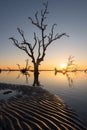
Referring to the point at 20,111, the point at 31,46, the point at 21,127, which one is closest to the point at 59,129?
the point at 21,127

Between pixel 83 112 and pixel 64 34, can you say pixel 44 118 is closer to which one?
pixel 83 112

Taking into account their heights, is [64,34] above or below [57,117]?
above

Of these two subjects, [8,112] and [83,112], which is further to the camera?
[83,112]

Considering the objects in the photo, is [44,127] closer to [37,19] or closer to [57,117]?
[57,117]

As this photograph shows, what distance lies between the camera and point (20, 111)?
823 cm

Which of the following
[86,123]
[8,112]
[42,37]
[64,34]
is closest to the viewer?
[86,123]

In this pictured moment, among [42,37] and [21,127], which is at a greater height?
[42,37]

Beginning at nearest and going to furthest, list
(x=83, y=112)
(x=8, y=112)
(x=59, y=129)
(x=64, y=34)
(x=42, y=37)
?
(x=59, y=129) → (x=8, y=112) → (x=83, y=112) → (x=42, y=37) → (x=64, y=34)

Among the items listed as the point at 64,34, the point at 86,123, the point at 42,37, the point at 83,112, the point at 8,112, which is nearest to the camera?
the point at 86,123

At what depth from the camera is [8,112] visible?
805cm

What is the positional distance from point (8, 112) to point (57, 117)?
6.06ft

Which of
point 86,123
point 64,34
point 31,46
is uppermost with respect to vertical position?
point 64,34

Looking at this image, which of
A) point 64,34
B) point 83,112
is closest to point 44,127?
point 83,112

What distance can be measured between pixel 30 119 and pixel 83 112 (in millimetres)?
2549
